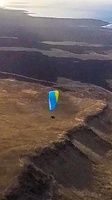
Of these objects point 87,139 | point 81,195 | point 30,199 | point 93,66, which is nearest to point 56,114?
point 87,139

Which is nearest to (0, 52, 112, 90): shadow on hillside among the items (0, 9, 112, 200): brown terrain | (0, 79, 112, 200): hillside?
(0, 9, 112, 200): brown terrain

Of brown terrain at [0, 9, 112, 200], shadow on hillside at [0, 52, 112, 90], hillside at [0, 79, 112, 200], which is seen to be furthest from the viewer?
shadow on hillside at [0, 52, 112, 90]

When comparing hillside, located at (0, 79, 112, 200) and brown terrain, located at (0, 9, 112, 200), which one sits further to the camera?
brown terrain, located at (0, 9, 112, 200)

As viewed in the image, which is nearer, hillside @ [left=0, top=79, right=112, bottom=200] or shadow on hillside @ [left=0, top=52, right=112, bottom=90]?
hillside @ [left=0, top=79, right=112, bottom=200]

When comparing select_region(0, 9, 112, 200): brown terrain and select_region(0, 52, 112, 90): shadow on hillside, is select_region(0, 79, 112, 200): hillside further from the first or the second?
select_region(0, 52, 112, 90): shadow on hillside

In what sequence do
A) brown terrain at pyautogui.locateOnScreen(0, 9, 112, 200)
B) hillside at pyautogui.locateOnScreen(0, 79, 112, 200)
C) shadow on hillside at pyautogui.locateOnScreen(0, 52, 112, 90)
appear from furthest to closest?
shadow on hillside at pyautogui.locateOnScreen(0, 52, 112, 90), brown terrain at pyautogui.locateOnScreen(0, 9, 112, 200), hillside at pyautogui.locateOnScreen(0, 79, 112, 200)

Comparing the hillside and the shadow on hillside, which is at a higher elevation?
the hillside

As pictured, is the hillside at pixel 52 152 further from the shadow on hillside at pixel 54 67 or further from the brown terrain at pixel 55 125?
the shadow on hillside at pixel 54 67

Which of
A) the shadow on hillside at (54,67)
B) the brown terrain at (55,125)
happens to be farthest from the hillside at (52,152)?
the shadow on hillside at (54,67)

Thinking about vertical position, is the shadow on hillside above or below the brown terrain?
below

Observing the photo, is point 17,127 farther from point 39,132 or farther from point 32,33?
point 32,33
